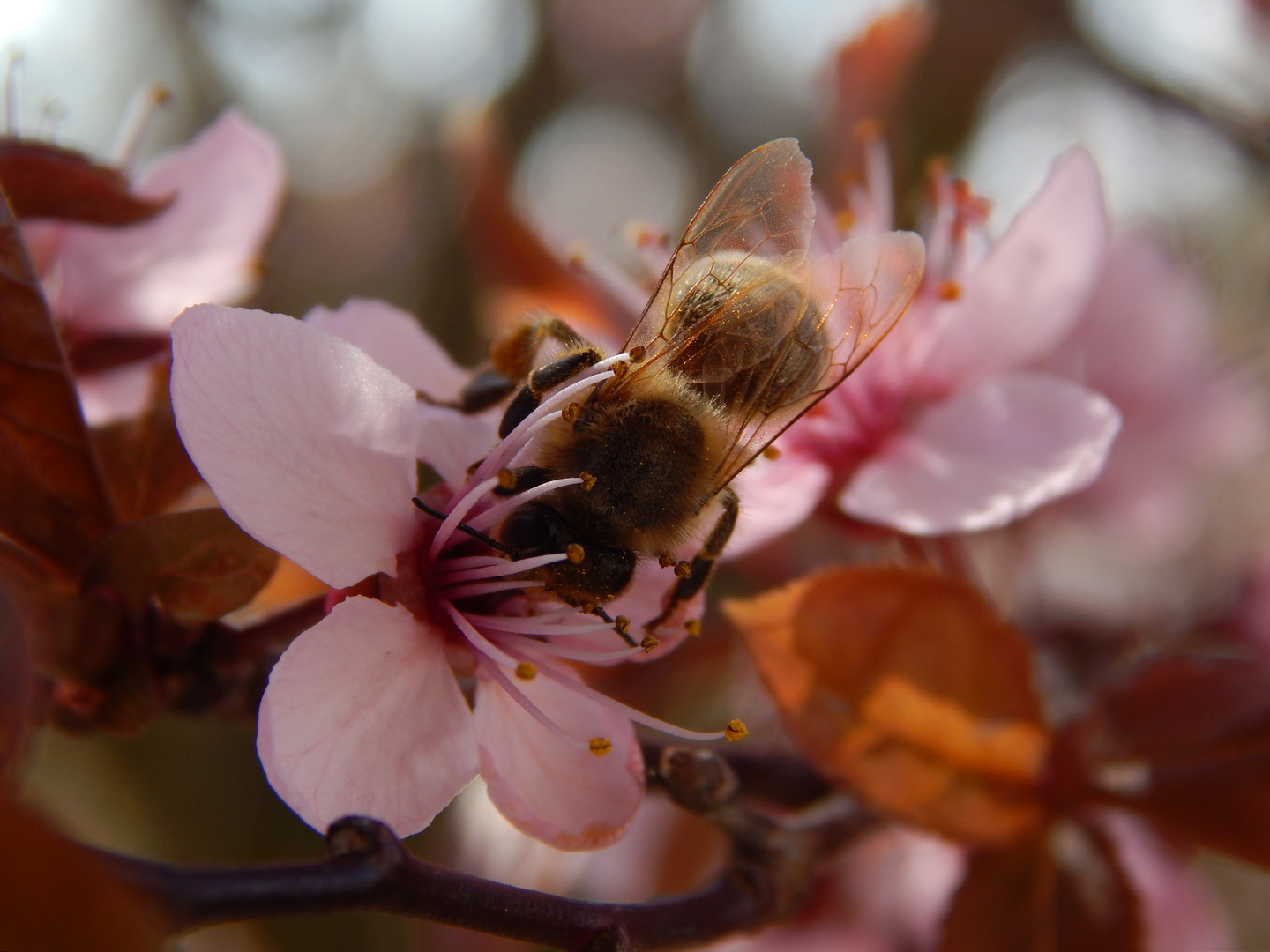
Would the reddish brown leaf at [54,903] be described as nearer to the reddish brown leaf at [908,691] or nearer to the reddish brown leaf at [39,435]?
the reddish brown leaf at [39,435]

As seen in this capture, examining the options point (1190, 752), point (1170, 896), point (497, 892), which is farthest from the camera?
point (1170, 896)

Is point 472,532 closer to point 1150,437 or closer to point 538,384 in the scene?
point 538,384

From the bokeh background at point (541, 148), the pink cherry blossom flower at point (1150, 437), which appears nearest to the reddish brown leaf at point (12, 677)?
the bokeh background at point (541, 148)

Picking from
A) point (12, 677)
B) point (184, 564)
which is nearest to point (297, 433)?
point (184, 564)

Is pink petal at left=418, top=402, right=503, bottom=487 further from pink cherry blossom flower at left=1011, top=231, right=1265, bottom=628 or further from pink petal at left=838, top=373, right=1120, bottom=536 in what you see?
pink cherry blossom flower at left=1011, top=231, right=1265, bottom=628

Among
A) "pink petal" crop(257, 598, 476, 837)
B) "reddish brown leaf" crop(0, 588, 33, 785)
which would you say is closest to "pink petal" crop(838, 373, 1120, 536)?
"pink petal" crop(257, 598, 476, 837)
